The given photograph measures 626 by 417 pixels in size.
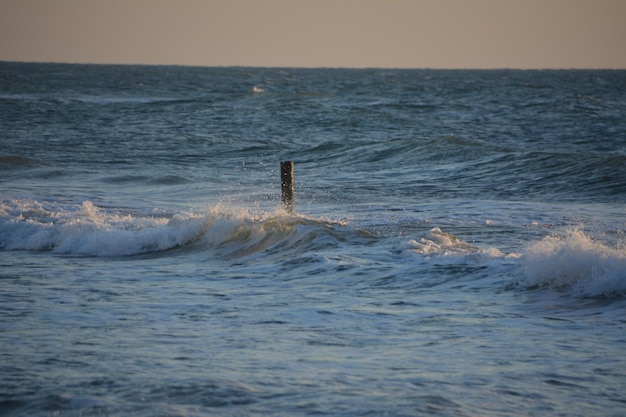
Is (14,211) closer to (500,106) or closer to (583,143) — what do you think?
(583,143)

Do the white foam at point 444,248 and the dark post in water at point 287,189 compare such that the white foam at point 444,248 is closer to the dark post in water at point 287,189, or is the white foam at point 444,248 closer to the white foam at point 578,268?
the white foam at point 578,268

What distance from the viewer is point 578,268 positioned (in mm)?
9336

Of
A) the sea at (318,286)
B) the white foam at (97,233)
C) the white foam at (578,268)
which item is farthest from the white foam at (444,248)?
the white foam at (97,233)

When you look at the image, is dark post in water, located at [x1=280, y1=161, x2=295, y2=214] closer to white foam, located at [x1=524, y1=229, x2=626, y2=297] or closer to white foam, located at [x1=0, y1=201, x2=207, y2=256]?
white foam, located at [x1=0, y1=201, x2=207, y2=256]

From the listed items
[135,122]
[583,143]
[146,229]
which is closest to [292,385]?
[146,229]

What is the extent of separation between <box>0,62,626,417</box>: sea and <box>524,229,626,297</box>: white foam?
0.02 meters

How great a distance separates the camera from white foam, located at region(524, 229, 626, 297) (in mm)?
8953

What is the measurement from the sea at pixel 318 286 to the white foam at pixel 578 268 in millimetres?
21

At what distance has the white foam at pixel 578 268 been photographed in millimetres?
8953

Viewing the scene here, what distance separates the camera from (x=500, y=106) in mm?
46375

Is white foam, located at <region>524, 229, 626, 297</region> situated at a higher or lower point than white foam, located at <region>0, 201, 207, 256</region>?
higher

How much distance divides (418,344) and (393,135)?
25.8 metres

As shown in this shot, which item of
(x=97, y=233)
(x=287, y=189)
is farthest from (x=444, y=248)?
(x=97, y=233)

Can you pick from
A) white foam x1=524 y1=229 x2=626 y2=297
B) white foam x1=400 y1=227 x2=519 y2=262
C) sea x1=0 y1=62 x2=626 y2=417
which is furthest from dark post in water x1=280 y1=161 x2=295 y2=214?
white foam x1=524 y1=229 x2=626 y2=297
